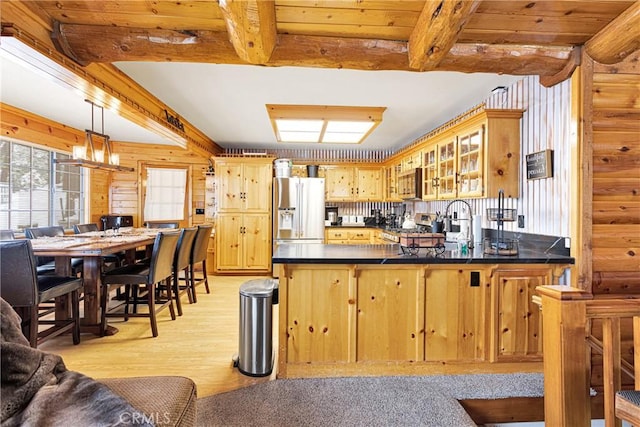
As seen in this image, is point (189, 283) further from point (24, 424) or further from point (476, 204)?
point (476, 204)

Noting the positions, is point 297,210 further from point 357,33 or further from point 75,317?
point 357,33

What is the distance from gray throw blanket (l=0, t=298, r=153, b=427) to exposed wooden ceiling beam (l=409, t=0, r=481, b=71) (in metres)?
2.19

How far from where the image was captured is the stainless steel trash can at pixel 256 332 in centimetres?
221

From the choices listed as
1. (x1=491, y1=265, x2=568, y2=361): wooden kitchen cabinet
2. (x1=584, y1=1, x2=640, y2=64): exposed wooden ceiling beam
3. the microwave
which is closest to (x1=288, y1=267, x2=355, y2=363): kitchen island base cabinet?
(x1=491, y1=265, x2=568, y2=361): wooden kitchen cabinet

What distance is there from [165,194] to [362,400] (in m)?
5.41

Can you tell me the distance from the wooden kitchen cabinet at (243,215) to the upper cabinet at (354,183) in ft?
4.43

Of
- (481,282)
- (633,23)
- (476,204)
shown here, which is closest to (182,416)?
(481,282)

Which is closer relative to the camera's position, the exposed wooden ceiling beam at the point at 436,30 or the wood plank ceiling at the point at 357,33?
the exposed wooden ceiling beam at the point at 436,30

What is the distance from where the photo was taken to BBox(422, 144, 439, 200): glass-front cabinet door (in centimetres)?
388

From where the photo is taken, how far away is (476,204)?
351cm

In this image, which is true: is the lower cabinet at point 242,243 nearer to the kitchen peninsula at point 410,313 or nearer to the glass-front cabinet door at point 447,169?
the glass-front cabinet door at point 447,169

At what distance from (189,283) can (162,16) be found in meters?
3.14

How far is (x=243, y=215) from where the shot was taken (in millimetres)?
5398

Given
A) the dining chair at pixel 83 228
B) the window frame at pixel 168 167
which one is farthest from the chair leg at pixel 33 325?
the window frame at pixel 168 167
